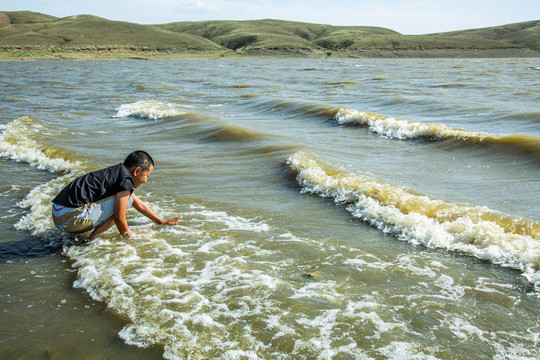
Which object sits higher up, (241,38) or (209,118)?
(241,38)

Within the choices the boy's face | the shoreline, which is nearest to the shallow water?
the boy's face

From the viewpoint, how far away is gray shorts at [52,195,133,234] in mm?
5090

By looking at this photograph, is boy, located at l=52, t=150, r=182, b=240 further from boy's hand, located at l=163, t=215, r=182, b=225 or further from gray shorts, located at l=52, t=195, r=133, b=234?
boy's hand, located at l=163, t=215, r=182, b=225

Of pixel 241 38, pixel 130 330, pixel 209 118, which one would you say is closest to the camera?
pixel 130 330

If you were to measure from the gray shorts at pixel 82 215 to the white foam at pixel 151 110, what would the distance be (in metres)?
11.3

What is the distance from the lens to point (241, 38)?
14512cm

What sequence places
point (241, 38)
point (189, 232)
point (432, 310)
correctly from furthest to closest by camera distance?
point (241, 38) → point (189, 232) → point (432, 310)

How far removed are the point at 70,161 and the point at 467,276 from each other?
8132 mm

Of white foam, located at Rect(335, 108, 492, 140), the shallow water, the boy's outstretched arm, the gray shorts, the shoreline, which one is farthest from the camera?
the shoreline

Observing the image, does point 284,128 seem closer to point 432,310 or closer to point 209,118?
point 209,118

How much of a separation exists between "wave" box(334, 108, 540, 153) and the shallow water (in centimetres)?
11

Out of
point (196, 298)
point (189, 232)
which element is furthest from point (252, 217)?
point (196, 298)

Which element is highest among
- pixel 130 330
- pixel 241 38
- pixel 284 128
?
pixel 241 38

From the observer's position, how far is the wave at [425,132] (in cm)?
1054
